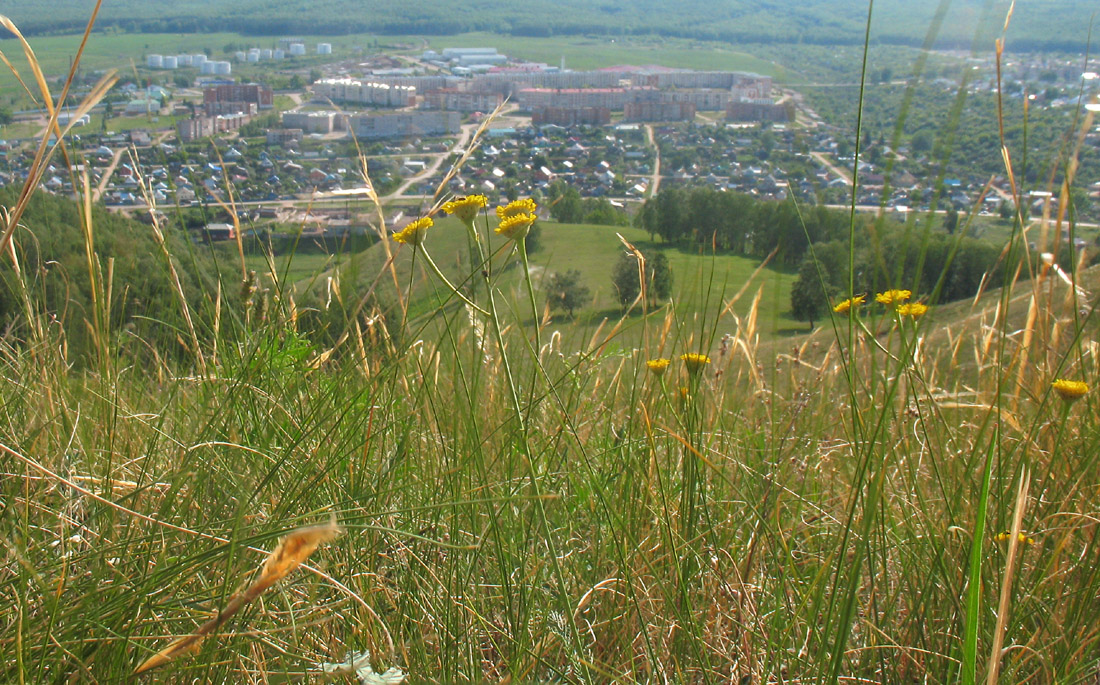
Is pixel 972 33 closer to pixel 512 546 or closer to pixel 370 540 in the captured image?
pixel 512 546

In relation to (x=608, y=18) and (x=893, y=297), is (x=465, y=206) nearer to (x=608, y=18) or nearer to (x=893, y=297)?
(x=893, y=297)

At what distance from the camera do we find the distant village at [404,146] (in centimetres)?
176

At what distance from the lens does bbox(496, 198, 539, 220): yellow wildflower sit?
106 centimetres

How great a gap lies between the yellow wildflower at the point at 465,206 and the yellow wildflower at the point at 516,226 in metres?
0.08

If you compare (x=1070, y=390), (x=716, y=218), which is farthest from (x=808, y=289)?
(x=1070, y=390)

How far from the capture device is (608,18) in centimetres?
4044

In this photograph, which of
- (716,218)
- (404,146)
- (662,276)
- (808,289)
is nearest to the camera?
(662,276)

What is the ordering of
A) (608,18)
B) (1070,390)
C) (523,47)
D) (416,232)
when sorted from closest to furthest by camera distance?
1. (1070,390)
2. (416,232)
3. (523,47)
4. (608,18)

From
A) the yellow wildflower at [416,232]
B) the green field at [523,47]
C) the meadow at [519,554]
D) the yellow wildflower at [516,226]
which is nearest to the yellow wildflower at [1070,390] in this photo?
the meadow at [519,554]

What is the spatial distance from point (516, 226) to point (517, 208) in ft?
0.19

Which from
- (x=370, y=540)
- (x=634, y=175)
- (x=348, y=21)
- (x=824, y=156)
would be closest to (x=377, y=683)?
(x=370, y=540)

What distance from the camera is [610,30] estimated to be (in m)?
37.5

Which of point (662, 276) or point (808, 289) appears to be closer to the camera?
point (662, 276)

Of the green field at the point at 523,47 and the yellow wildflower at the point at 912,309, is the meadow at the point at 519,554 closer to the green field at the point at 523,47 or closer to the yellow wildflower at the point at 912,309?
the yellow wildflower at the point at 912,309
